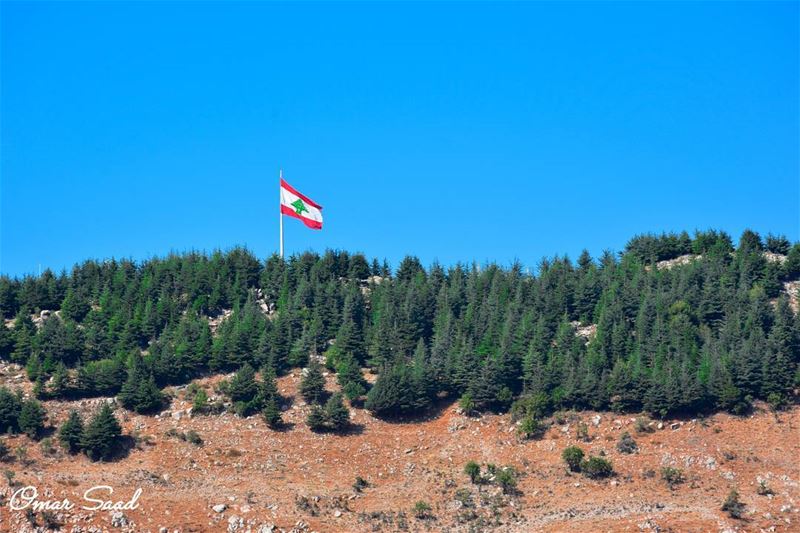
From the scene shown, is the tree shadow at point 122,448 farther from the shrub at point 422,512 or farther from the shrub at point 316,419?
the shrub at point 422,512

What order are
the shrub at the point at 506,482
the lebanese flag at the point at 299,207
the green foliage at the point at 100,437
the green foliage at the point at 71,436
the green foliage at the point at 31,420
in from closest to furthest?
the shrub at the point at 506,482 → the green foliage at the point at 100,437 → the green foliage at the point at 71,436 → the green foliage at the point at 31,420 → the lebanese flag at the point at 299,207

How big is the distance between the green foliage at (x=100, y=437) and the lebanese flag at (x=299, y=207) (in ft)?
122

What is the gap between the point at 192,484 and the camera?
69.4 metres

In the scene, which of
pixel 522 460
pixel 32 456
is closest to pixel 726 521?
pixel 522 460

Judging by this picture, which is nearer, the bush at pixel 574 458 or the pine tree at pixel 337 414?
the bush at pixel 574 458

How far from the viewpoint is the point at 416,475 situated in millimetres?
71250

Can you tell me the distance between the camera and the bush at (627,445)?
7162cm

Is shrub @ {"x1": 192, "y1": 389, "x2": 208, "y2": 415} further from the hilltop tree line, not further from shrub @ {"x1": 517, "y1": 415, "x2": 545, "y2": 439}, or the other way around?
shrub @ {"x1": 517, "y1": 415, "x2": 545, "y2": 439}

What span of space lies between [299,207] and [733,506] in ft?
182

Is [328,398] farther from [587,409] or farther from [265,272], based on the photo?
[265,272]

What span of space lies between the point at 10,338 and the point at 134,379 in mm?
14782

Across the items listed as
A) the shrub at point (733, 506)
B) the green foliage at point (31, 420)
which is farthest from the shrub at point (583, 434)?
Answer: the green foliage at point (31, 420)

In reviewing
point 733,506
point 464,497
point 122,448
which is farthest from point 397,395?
point 733,506

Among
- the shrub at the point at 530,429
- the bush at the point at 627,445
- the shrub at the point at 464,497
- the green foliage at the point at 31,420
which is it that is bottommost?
the shrub at the point at 464,497
